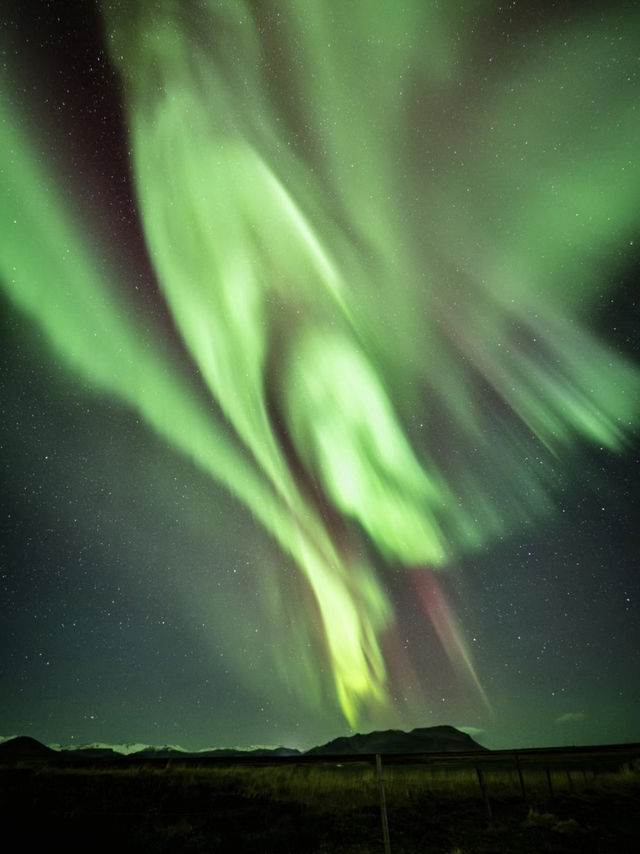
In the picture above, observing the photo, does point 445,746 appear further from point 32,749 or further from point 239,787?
point 239,787

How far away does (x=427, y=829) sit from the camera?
12.6 metres

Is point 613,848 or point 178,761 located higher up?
point 178,761

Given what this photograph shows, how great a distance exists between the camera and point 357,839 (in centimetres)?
1182

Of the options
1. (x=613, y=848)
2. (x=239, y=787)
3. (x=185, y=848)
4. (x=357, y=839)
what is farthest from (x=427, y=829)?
(x=239, y=787)

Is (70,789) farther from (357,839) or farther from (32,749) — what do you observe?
(32,749)

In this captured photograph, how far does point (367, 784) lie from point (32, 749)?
169 metres

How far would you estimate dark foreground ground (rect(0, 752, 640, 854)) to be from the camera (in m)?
11.4

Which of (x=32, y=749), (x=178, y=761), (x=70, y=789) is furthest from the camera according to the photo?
(x=32, y=749)

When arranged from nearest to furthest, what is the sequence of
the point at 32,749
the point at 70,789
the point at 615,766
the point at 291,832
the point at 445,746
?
the point at 291,832, the point at 70,789, the point at 615,766, the point at 32,749, the point at 445,746

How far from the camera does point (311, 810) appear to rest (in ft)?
49.6

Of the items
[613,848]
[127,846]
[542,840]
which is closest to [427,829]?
[542,840]

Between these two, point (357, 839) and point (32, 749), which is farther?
point (32, 749)

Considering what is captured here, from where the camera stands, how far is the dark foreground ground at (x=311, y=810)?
449 inches

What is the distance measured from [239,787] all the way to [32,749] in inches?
6538
